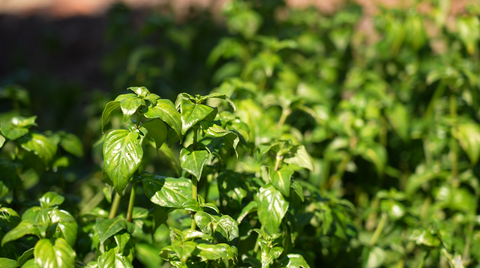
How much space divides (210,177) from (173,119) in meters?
0.40

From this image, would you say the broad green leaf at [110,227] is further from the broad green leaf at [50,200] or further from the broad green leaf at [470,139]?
the broad green leaf at [470,139]

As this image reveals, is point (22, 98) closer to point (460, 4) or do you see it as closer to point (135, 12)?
point (135, 12)

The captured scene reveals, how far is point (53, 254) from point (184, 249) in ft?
1.05

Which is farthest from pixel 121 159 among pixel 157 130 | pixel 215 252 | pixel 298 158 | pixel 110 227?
pixel 298 158

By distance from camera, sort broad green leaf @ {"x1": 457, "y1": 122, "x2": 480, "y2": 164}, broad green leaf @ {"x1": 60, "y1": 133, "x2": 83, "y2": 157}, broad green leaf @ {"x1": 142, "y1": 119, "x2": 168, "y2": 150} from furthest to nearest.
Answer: broad green leaf @ {"x1": 457, "y1": 122, "x2": 480, "y2": 164}
broad green leaf @ {"x1": 60, "y1": 133, "x2": 83, "y2": 157}
broad green leaf @ {"x1": 142, "y1": 119, "x2": 168, "y2": 150}

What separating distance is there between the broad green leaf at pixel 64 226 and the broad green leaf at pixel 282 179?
0.58 meters

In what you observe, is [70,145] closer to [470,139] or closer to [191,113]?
[191,113]

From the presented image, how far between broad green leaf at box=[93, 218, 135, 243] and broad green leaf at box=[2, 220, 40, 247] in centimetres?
16

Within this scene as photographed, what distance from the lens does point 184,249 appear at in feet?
3.07

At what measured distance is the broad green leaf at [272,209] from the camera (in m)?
1.09

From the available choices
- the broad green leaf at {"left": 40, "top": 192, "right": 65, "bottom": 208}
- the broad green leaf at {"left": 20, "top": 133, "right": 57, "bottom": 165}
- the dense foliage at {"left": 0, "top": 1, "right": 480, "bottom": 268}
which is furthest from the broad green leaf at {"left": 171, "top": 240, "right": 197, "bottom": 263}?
the broad green leaf at {"left": 20, "top": 133, "right": 57, "bottom": 165}

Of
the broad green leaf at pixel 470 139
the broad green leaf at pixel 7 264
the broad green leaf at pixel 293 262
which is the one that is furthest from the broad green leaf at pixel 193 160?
the broad green leaf at pixel 470 139

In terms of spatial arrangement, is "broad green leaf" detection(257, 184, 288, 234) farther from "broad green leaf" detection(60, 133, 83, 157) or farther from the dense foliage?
"broad green leaf" detection(60, 133, 83, 157)

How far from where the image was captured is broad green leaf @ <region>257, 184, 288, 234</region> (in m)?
1.09
